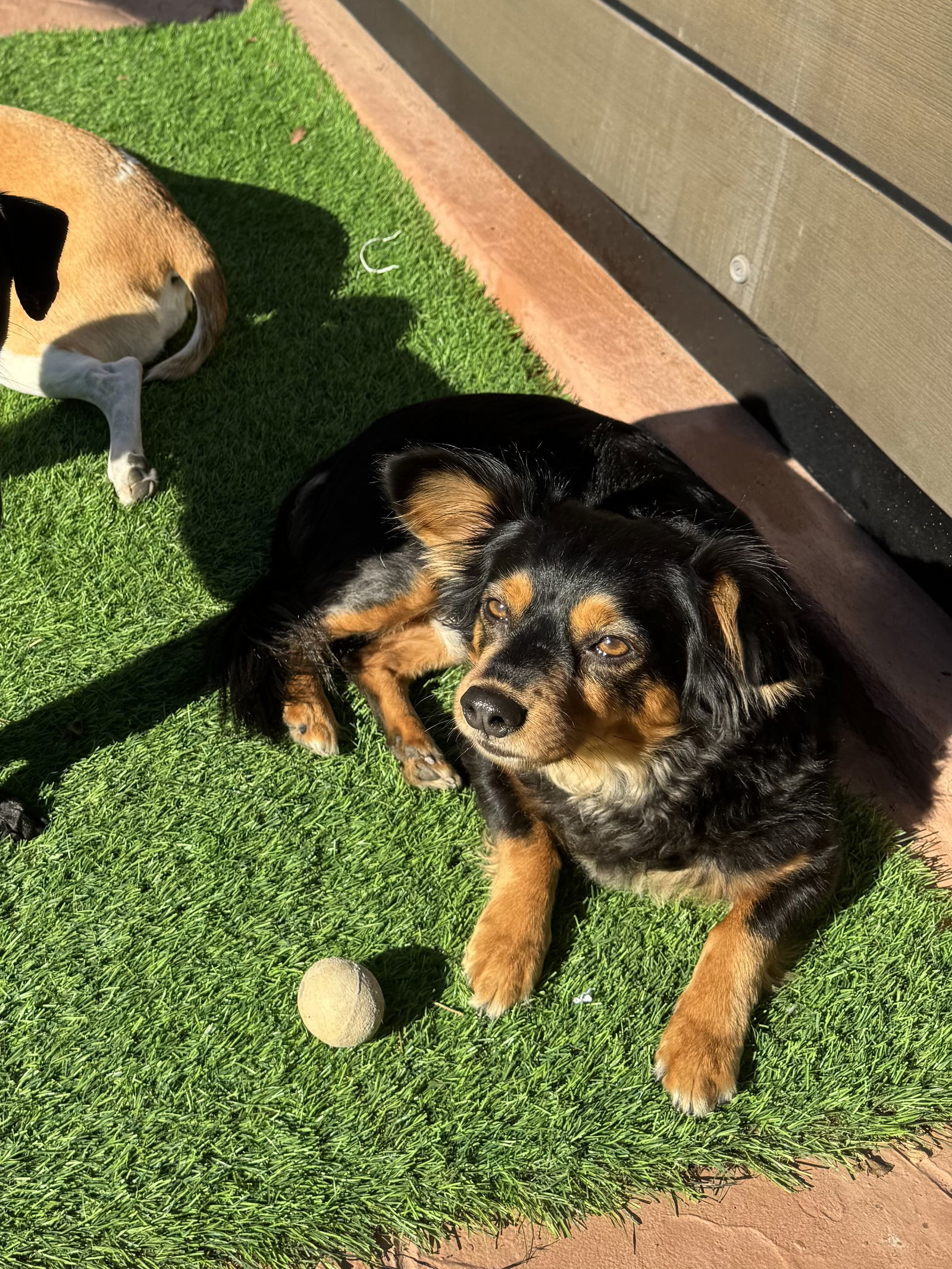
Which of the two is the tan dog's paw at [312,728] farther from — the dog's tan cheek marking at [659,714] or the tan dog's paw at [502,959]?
the dog's tan cheek marking at [659,714]

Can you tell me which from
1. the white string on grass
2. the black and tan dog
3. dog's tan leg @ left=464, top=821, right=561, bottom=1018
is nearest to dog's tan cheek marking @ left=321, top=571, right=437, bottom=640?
the black and tan dog

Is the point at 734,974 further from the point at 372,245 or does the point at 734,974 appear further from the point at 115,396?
the point at 372,245

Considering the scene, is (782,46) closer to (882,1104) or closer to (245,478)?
(245,478)

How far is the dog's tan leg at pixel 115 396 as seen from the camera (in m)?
3.61

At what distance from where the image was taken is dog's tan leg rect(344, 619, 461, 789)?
115 inches

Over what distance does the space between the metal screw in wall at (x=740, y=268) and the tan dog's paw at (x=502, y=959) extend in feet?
8.14

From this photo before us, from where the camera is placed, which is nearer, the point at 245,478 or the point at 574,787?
the point at 574,787

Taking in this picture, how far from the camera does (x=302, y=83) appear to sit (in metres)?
5.78

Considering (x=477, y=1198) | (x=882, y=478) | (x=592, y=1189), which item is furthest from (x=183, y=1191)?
(x=882, y=478)

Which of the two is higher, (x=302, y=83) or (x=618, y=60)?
(x=618, y=60)

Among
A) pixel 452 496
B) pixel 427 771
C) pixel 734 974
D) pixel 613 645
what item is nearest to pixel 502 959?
pixel 734 974

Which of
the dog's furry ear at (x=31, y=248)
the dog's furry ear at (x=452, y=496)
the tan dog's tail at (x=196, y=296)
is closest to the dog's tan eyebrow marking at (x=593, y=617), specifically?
the dog's furry ear at (x=452, y=496)

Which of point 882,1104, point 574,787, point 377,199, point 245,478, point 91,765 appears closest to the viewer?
point 882,1104

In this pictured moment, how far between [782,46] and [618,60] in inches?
38.2
